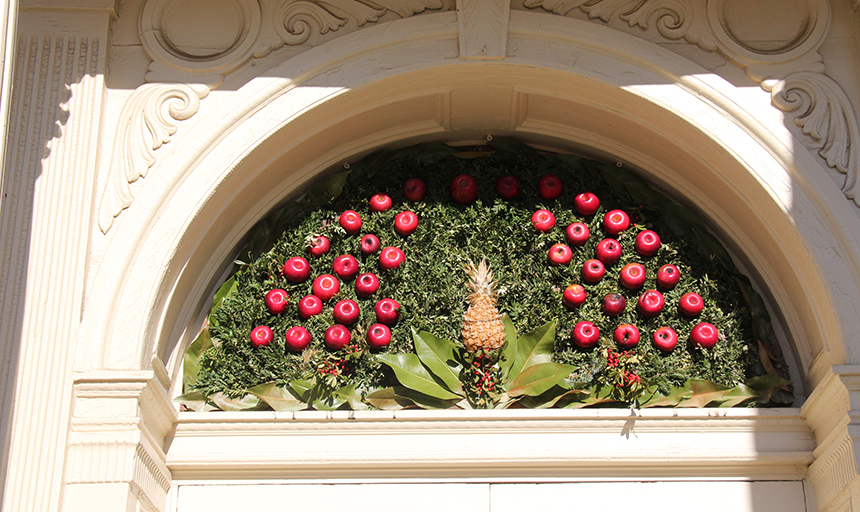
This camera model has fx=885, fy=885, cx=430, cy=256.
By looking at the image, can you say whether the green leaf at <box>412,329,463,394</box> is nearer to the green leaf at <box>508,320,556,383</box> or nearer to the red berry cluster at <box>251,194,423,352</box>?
the red berry cluster at <box>251,194,423,352</box>

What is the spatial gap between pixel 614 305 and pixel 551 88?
1.17 m

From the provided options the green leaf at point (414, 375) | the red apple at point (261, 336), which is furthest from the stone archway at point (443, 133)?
the green leaf at point (414, 375)

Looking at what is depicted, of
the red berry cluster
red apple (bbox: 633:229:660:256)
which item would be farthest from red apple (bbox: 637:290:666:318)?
the red berry cluster

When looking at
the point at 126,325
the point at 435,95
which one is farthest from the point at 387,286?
the point at 126,325

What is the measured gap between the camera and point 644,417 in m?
4.24

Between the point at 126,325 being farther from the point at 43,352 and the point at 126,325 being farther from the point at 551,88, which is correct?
the point at 551,88

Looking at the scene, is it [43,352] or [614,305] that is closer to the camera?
[43,352]

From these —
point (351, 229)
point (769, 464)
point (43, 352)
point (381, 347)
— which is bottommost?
point (769, 464)

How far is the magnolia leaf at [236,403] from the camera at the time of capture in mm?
4379

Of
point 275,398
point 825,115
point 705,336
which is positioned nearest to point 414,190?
point 275,398

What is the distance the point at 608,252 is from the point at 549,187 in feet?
1.60

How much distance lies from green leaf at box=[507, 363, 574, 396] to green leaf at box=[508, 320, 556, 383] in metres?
0.08

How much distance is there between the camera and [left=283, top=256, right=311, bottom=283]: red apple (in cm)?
468

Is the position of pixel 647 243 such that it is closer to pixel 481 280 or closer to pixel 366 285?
pixel 481 280
